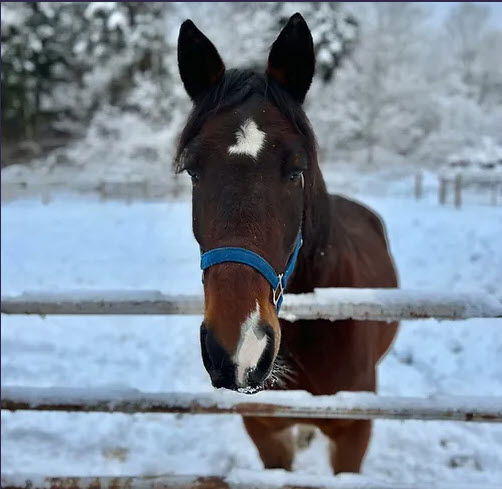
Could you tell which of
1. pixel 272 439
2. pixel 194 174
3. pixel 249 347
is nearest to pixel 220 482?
pixel 272 439

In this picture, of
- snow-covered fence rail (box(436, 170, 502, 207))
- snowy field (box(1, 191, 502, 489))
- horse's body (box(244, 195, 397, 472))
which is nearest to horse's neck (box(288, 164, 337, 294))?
horse's body (box(244, 195, 397, 472))

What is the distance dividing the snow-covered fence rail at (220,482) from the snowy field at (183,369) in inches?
3.6

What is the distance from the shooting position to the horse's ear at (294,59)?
170 cm

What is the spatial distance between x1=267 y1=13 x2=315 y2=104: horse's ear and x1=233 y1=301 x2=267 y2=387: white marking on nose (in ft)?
3.05

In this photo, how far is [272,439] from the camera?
258 cm

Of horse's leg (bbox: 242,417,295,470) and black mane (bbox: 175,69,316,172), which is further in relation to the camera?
horse's leg (bbox: 242,417,295,470)

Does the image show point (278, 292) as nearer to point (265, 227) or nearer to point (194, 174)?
point (265, 227)

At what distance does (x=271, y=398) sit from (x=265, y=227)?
94 cm

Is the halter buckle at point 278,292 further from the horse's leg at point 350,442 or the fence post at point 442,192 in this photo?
the fence post at point 442,192

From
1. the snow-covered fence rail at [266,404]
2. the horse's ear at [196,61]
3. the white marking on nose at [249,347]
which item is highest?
the horse's ear at [196,61]

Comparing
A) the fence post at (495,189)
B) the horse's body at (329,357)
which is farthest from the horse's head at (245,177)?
the fence post at (495,189)

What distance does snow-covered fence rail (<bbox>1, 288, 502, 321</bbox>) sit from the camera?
183cm

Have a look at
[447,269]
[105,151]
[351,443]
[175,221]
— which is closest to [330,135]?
[105,151]

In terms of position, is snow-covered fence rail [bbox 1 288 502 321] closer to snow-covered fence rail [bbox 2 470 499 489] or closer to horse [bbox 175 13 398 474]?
horse [bbox 175 13 398 474]
